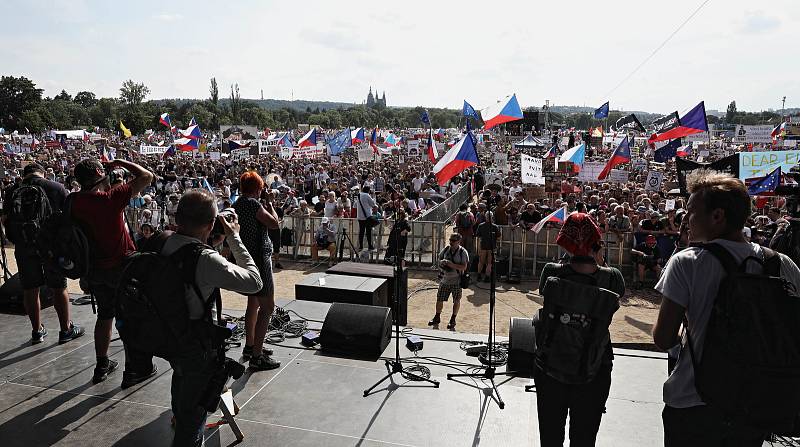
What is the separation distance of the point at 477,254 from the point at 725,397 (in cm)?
1061

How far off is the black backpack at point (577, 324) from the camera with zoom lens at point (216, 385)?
181cm

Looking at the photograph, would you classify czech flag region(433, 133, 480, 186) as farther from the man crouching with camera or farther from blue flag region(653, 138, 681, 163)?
blue flag region(653, 138, 681, 163)

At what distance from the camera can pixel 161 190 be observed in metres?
19.3

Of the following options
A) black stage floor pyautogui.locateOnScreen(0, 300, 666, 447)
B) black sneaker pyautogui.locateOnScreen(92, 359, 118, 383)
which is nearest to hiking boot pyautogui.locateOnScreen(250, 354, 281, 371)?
black stage floor pyautogui.locateOnScreen(0, 300, 666, 447)

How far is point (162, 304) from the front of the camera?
9.50ft

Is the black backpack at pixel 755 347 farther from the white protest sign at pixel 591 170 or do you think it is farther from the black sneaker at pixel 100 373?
the white protest sign at pixel 591 170

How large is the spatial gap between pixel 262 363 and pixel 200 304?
213 centimetres

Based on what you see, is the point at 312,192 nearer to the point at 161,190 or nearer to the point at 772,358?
the point at 161,190

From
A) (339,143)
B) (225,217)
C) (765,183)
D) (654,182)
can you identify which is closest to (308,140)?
(339,143)

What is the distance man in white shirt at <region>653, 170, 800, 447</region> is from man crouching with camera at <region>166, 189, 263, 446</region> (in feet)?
6.80

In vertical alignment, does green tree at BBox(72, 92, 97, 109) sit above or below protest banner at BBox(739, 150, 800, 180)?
above

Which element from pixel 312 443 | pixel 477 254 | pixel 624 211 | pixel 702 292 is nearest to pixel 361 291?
pixel 312 443

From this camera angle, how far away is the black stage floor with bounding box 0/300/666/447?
3.85m

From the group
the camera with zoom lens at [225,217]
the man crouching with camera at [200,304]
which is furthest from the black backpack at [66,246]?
the man crouching with camera at [200,304]
